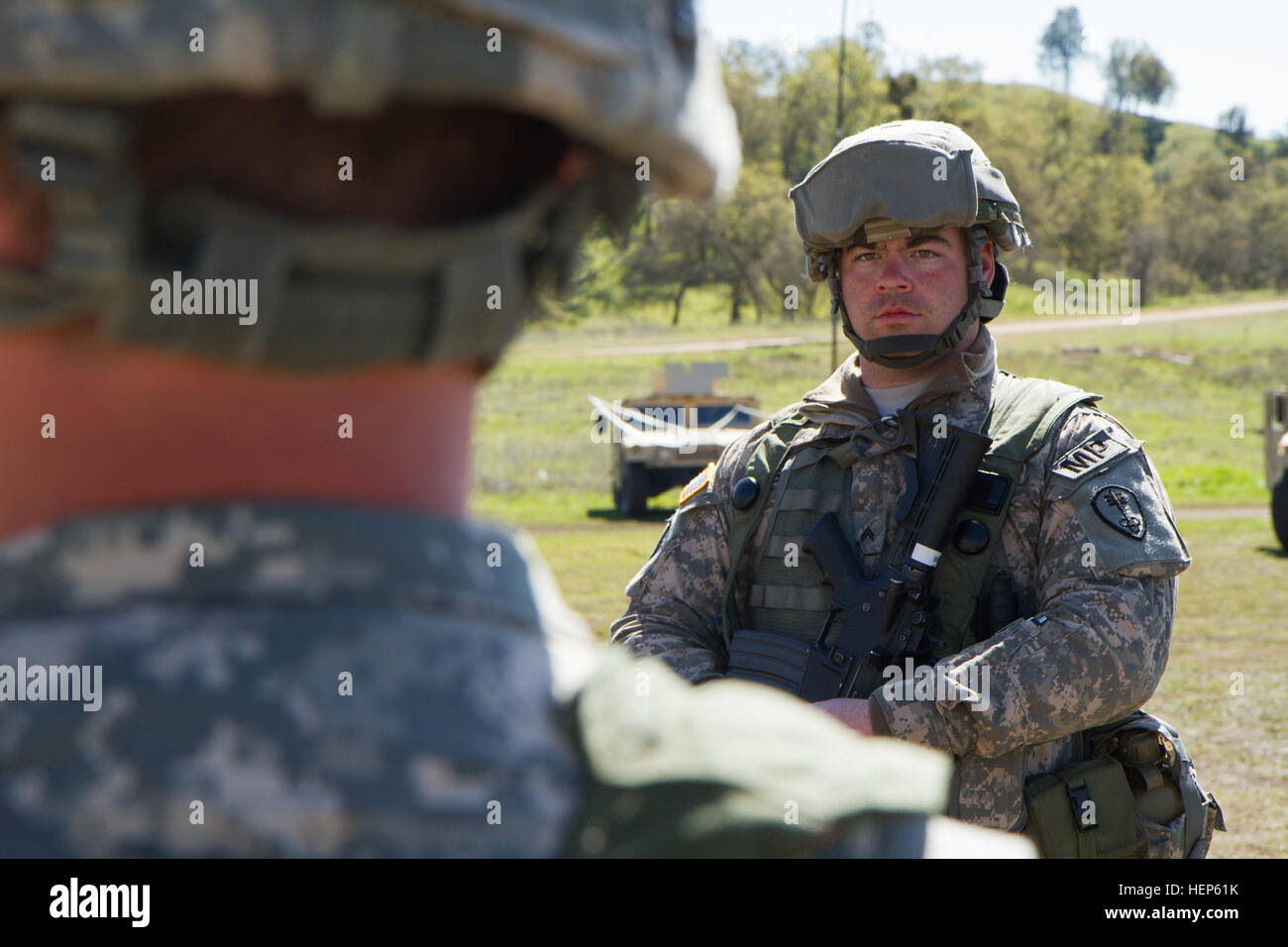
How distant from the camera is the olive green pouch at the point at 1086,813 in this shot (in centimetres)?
294

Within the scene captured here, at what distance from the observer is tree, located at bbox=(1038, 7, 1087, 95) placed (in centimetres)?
9769

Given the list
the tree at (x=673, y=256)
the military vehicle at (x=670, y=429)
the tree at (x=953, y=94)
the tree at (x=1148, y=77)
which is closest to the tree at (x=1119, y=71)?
the tree at (x=1148, y=77)

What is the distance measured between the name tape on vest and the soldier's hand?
66 cm

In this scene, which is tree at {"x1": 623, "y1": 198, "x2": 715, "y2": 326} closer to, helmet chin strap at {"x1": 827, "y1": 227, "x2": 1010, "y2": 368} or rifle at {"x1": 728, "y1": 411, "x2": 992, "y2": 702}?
helmet chin strap at {"x1": 827, "y1": 227, "x2": 1010, "y2": 368}

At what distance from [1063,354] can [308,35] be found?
37.1m

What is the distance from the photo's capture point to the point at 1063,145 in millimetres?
67875

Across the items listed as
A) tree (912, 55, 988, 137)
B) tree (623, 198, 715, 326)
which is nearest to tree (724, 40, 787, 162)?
tree (623, 198, 715, 326)

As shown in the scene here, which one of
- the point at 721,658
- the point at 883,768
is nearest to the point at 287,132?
the point at 883,768

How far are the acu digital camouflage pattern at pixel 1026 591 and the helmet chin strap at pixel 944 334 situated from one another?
70 mm

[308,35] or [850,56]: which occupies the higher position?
[850,56]

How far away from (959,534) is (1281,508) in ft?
37.2

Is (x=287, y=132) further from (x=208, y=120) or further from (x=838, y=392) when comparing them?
(x=838, y=392)
